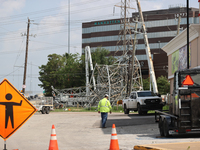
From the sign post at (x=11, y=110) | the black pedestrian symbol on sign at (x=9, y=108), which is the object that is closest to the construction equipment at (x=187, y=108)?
the sign post at (x=11, y=110)

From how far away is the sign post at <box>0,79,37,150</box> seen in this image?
9266 millimetres

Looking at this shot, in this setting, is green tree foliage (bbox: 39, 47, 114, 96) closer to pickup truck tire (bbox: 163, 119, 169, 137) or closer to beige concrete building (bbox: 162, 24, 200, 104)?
beige concrete building (bbox: 162, 24, 200, 104)

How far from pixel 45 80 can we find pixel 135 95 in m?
58.3

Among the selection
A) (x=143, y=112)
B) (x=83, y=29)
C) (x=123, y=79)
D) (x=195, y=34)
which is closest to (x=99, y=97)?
(x=123, y=79)

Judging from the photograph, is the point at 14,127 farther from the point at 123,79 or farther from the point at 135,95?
the point at 123,79

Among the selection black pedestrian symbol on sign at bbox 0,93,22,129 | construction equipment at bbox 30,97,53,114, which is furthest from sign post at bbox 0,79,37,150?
construction equipment at bbox 30,97,53,114

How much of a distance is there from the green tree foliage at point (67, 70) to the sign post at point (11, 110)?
69.3m

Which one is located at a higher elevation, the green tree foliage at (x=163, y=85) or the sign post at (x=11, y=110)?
the green tree foliage at (x=163, y=85)

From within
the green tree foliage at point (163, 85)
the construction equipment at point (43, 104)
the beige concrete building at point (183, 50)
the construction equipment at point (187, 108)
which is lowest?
the construction equipment at point (43, 104)

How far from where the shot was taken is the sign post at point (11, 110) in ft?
30.4

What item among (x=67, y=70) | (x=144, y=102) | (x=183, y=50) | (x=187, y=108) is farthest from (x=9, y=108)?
(x=67, y=70)

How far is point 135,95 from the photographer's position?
1229 inches

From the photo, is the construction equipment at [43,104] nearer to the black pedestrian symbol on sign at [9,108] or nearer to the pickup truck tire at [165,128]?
the pickup truck tire at [165,128]

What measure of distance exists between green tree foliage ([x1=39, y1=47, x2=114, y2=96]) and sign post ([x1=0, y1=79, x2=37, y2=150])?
69.3m
